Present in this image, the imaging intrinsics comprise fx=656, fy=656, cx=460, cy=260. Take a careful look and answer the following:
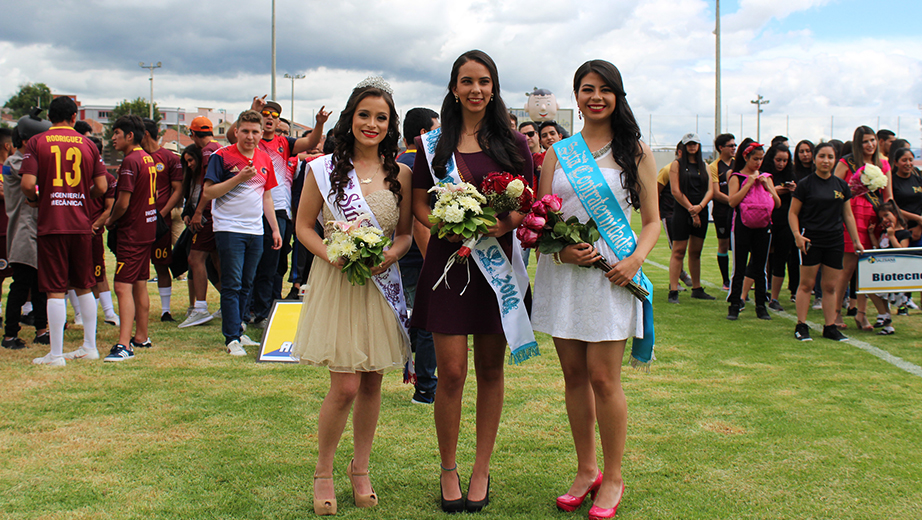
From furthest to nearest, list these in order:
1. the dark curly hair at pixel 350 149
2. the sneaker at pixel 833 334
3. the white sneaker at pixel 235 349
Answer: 1. the sneaker at pixel 833 334
2. the white sneaker at pixel 235 349
3. the dark curly hair at pixel 350 149

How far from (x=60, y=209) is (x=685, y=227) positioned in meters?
6.85

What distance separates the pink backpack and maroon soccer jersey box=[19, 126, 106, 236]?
634cm

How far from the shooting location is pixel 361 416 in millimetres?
2926

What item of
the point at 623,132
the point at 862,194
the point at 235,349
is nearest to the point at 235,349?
the point at 235,349

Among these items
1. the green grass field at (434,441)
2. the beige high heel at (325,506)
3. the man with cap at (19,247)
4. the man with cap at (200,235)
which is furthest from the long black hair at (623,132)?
the man with cap at (19,247)

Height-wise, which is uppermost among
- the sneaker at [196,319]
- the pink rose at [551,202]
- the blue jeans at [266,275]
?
the pink rose at [551,202]

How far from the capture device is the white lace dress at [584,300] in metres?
2.74

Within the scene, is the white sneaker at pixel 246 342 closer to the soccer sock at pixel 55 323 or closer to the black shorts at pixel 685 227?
the soccer sock at pixel 55 323

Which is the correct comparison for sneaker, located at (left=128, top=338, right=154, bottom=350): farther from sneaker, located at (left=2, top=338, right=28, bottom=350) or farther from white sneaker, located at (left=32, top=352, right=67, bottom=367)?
sneaker, located at (left=2, top=338, right=28, bottom=350)

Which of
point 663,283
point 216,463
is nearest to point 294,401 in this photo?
point 216,463

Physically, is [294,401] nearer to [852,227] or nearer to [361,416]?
[361,416]

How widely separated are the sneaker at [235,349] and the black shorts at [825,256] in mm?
5173

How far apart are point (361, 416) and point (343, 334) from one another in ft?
1.33

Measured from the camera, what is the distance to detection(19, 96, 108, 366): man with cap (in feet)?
16.4
